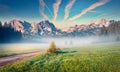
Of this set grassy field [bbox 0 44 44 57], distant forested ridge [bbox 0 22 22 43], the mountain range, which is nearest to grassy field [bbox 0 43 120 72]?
grassy field [bbox 0 44 44 57]

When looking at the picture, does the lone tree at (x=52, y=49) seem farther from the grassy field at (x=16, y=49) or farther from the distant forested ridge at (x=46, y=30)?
the distant forested ridge at (x=46, y=30)

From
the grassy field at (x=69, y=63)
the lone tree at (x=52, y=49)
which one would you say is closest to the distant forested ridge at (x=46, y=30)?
the lone tree at (x=52, y=49)

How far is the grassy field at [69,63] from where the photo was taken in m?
12.3

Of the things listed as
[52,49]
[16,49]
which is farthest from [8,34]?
[52,49]

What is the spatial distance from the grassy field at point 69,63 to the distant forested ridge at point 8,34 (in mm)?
1412

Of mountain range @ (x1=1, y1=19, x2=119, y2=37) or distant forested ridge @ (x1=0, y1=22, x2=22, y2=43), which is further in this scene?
mountain range @ (x1=1, y1=19, x2=119, y2=37)

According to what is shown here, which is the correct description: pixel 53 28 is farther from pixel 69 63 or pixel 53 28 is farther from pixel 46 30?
pixel 69 63

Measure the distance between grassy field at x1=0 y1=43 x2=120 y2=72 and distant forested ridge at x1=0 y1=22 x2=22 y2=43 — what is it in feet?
4.63

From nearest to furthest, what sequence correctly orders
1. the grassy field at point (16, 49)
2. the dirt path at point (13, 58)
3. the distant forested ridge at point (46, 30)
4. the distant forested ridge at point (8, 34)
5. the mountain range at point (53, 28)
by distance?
the dirt path at point (13, 58) → the grassy field at point (16, 49) → the distant forested ridge at point (8, 34) → the distant forested ridge at point (46, 30) → the mountain range at point (53, 28)

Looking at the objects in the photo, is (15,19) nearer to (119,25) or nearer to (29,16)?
(29,16)

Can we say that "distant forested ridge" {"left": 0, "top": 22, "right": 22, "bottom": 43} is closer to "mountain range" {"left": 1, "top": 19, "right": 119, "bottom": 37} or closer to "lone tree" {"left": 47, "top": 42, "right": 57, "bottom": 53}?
"mountain range" {"left": 1, "top": 19, "right": 119, "bottom": 37}

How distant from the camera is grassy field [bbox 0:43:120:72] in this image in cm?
1230

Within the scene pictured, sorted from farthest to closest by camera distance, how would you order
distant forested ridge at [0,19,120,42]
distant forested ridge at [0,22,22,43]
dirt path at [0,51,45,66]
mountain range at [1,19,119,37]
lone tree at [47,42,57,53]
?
lone tree at [47,42,57,53] < mountain range at [1,19,119,37] < distant forested ridge at [0,19,120,42] < distant forested ridge at [0,22,22,43] < dirt path at [0,51,45,66]

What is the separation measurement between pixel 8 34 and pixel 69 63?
142 inches
